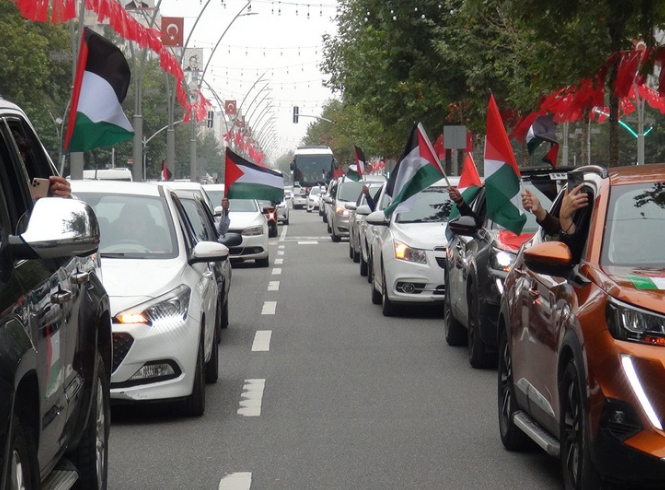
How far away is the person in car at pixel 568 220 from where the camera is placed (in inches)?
267

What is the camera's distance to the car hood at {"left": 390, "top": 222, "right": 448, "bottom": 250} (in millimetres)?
16125

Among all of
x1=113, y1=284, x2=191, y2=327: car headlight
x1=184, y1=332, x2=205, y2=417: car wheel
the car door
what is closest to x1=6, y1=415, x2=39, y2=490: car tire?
the car door

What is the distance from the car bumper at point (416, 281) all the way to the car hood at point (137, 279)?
20.7ft

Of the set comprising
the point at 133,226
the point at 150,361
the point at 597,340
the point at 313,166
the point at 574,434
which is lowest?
the point at 313,166

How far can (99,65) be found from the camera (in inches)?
498

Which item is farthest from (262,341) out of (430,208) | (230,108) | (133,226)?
(230,108)

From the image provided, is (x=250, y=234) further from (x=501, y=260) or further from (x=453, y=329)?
(x=501, y=260)

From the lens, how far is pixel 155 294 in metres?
9.16

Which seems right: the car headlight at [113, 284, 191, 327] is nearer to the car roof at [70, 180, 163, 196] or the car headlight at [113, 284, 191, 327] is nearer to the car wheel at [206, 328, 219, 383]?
the car wheel at [206, 328, 219, 383]

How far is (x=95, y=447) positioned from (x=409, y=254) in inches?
399

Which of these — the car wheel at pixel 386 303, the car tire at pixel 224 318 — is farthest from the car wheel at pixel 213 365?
the car wheel at pixel 386 303

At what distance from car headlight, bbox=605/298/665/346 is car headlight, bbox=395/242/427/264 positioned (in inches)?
412

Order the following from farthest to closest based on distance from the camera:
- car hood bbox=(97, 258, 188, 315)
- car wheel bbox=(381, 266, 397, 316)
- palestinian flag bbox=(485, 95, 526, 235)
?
car wheel bbox=(381, 266, 397, 316), palestinian flag bbox=(485, 95, 526, 235), car hood bbox=(97, 258, 188, 315)

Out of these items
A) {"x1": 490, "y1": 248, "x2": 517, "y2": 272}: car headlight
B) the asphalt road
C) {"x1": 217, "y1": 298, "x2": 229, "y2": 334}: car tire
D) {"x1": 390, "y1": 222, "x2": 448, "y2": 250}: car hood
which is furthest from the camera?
{"x1": 390, "y1": 222, "x2": 448, "y2": 250}: car hood
